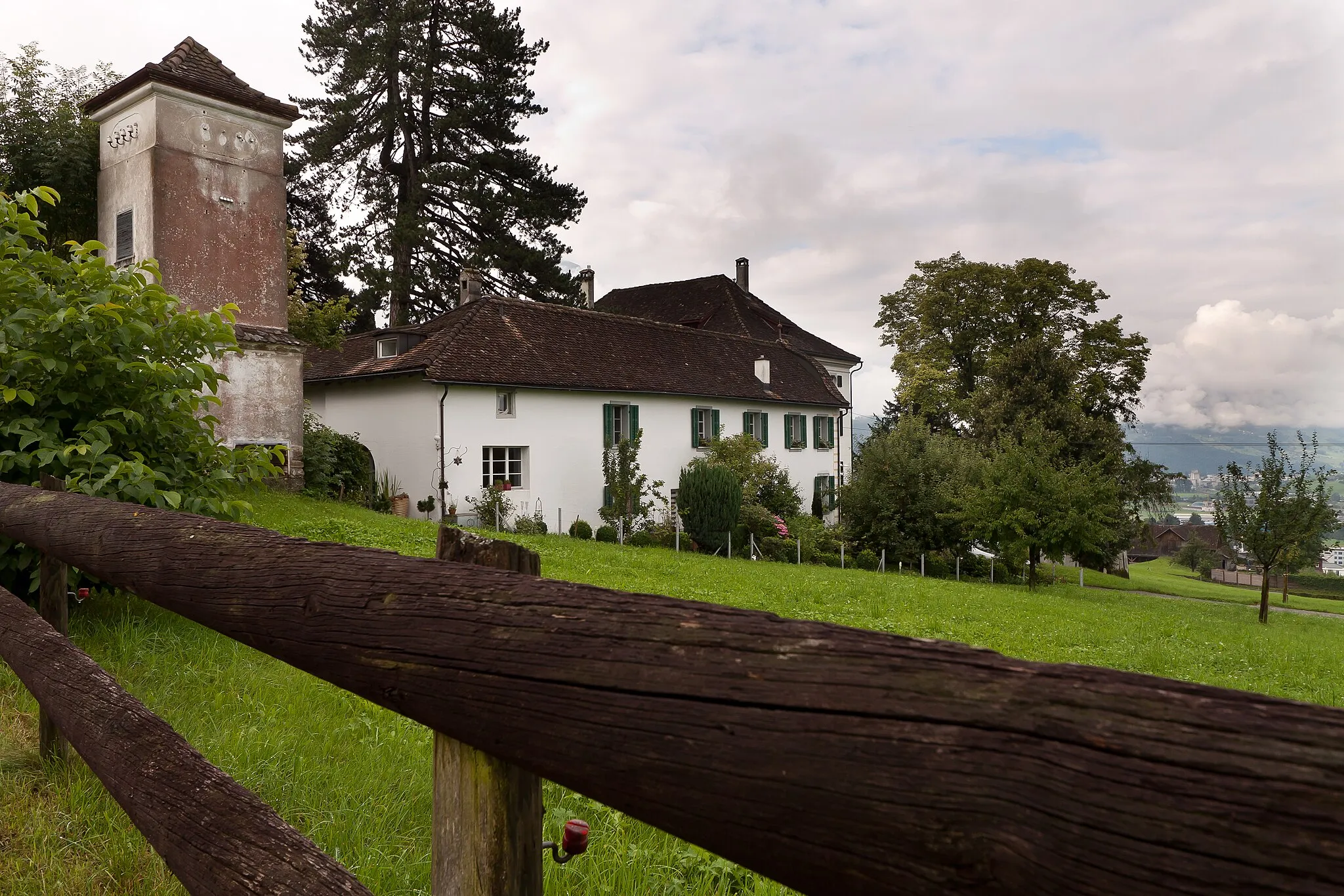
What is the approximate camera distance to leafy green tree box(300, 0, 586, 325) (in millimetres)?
29297

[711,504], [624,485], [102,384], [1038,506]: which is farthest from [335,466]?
[1038,506]

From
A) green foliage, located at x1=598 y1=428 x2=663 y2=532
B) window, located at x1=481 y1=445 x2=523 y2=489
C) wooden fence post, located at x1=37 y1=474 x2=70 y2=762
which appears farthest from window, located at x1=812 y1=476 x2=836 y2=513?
wooden fence post, located at x1=37 y1=474 x2=70 y2=762

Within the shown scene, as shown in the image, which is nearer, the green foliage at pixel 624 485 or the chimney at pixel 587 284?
the green foliage at pixel 624 485

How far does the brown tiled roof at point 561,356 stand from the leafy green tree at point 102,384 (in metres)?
13.7

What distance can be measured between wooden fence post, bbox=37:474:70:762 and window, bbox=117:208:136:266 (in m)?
14.7

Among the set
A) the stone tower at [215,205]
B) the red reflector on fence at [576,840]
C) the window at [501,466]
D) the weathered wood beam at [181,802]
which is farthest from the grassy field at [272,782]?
the window at [501,466]

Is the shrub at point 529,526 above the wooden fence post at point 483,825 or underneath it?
underneath

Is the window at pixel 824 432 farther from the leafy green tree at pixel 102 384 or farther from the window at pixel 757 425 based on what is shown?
the leafy green tree at pixel 102 384

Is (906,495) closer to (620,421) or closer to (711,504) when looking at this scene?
(711,504)

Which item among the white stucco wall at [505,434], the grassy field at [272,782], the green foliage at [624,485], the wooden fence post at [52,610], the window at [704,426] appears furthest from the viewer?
the window at [704,426]

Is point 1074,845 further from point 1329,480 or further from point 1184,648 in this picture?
point 1329,480

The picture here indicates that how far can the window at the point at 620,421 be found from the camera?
2328cm

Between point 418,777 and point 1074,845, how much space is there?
3.44 m

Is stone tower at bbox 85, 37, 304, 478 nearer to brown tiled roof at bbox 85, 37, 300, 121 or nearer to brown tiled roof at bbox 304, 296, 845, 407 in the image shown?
brown tiled roof at bbox 85, 37, 300, 121
